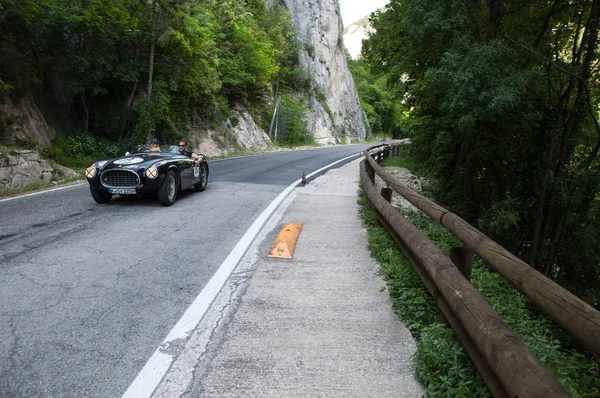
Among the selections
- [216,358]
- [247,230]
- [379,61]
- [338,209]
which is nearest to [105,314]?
[216,358]

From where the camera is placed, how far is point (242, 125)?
108 ft

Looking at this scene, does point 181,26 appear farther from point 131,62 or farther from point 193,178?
point 193,178

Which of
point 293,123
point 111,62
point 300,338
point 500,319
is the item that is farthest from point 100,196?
point 293,123

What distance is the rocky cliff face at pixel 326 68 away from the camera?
54.0 metres

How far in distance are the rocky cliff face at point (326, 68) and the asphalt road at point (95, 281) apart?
4440cm

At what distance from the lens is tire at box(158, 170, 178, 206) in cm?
768

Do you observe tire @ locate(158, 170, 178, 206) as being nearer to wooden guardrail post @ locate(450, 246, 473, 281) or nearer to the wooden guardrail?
the wooden guardrail

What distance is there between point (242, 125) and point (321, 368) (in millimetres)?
31360

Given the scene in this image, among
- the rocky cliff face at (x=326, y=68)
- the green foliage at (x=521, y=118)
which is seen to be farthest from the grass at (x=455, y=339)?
the rocky cliff face at (x=326, y=68)

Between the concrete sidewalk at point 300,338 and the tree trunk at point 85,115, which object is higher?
the tree trunk at point 85,115

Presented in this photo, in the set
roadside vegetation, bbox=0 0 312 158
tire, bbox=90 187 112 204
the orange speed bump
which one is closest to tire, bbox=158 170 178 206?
tire, bbox=90 187 112 204

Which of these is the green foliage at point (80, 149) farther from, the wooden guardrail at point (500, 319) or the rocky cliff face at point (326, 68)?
the rocky cliff face at point (326, 68)

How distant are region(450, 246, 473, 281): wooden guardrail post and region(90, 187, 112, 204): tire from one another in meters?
6.80

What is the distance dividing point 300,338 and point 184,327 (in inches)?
35.8
